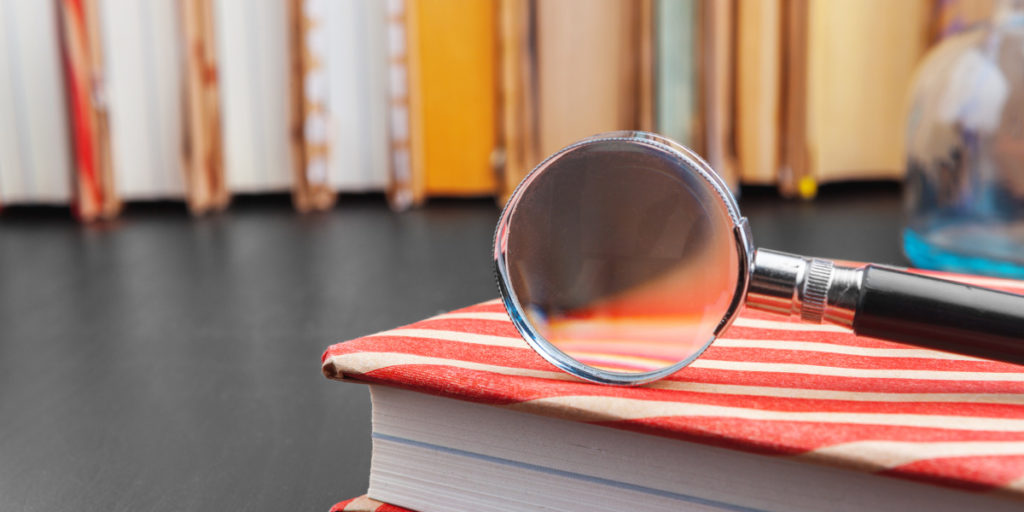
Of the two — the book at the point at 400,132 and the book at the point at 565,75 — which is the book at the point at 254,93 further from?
the book at the point at 565,75

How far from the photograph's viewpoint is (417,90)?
2346 millimetres

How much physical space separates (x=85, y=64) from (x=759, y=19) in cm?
184

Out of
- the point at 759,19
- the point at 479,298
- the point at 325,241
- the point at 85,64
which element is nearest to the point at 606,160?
the point at 479,298

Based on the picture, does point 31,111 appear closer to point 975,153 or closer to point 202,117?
point 202,117

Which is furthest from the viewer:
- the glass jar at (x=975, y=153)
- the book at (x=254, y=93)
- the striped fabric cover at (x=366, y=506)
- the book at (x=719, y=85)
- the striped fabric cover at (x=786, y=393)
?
the book at (x=254, y=93)

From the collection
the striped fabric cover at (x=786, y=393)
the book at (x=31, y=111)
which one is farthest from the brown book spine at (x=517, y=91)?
the striped fabric cover at (x=786, y=393)

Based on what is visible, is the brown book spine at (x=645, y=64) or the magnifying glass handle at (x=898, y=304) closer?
the magnifying glass handle at (x=898, y=304)

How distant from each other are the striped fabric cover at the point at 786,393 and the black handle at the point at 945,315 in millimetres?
21

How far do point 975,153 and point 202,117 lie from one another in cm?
205

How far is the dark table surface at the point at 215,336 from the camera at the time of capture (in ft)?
1.62

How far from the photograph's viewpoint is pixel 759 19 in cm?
217

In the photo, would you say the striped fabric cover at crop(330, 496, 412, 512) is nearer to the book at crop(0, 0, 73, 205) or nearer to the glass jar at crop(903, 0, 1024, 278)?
the glass jar at crop(903, 0, 1024, 278)

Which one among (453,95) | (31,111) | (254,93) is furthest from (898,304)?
(31,111)

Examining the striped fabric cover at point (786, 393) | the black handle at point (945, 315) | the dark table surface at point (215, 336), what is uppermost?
the black handle at point (945, 315)
